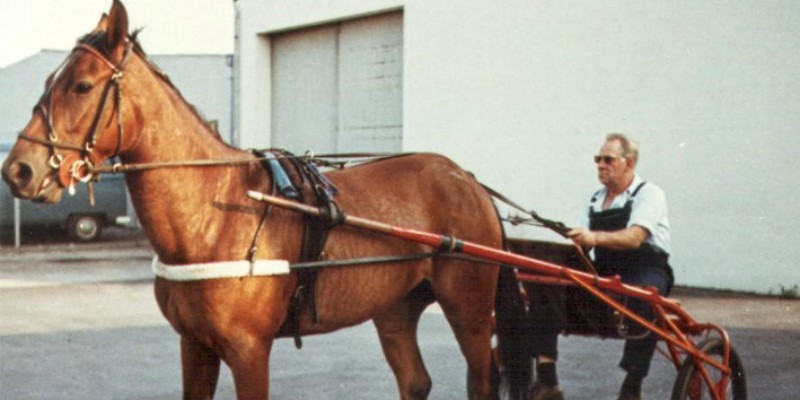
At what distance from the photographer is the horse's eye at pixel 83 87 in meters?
3.95

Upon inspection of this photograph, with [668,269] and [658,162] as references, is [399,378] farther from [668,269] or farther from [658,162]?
[658,162]

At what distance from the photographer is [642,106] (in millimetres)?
13508

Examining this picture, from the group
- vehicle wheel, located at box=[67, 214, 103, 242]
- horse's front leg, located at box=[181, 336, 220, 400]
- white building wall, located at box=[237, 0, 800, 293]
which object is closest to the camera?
horse's front leg, located at box=[181, 336, 220, 400]

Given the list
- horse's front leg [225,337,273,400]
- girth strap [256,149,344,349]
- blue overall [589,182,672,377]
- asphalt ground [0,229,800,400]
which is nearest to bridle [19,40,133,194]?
girth strap [256,149,344,349]

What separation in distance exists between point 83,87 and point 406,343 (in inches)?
95.1

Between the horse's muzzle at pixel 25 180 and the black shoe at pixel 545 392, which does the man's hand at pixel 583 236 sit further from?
the horse's muzzle at pixel 25 180

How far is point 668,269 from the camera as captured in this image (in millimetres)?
6027

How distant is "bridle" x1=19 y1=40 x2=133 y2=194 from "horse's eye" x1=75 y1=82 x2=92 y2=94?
61mm

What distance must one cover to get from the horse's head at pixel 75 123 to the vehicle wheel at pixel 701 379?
10.3ft

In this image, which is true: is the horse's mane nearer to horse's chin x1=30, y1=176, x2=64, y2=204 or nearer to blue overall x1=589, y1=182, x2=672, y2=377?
horse's chin x1=30, y1=176, x2=64, y2=204

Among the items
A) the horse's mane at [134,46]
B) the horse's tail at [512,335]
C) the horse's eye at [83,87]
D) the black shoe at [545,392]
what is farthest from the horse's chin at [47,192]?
the black shoe at [545,392]

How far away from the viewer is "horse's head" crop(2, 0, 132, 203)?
3848mm

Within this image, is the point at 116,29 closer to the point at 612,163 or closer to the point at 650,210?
the point at 612,163

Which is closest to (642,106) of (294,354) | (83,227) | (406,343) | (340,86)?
Result: (340,86)
